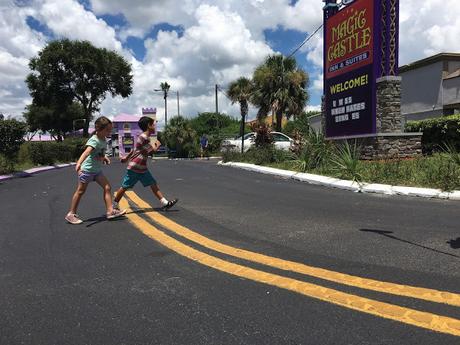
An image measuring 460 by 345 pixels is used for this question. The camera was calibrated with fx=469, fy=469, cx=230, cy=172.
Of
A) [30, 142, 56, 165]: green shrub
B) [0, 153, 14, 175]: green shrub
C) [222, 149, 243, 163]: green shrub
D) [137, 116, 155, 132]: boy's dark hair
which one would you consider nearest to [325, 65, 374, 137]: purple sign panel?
[222, 149, 243, 163]: green shrub

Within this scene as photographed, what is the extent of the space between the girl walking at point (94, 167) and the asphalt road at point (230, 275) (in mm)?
245

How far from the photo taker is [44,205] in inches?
337

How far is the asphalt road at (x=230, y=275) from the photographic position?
312cm

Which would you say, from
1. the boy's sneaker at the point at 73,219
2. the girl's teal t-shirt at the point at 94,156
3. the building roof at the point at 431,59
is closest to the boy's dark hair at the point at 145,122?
the girl's teal t-shirt at the point at 94,156

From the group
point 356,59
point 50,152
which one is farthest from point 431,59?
point 50,152

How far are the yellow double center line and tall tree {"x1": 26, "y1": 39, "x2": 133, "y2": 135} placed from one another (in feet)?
139

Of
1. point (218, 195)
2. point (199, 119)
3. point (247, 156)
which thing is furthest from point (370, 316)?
point (199, 119)

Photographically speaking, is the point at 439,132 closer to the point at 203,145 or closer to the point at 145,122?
the point at 145,122

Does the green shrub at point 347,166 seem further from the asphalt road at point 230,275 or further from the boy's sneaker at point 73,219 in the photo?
the boy's sneaker at point 73,219

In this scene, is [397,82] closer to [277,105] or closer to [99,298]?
[99,298]

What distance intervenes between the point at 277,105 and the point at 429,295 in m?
32.7

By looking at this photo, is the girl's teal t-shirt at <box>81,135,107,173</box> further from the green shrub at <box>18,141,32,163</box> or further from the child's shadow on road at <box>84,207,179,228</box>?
the green shrub at <box>18,141,32,163</box>

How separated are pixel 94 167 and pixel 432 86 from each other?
84.6 ft

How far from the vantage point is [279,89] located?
118 feet
